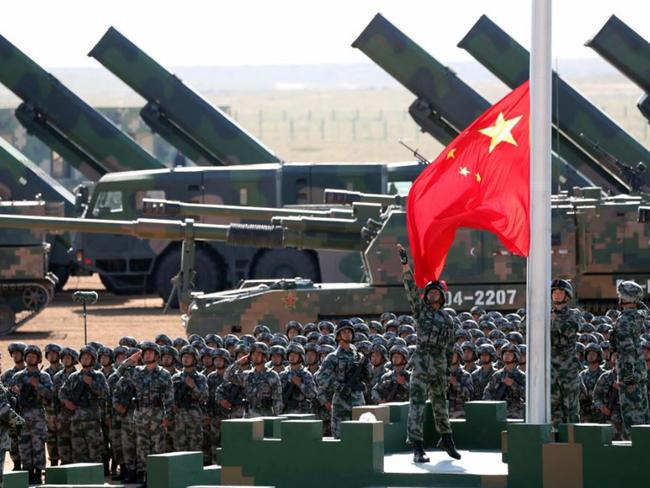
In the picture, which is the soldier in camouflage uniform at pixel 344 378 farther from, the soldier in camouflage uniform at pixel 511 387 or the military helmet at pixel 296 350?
the soldier in camouflage uniform at pixel 511 387

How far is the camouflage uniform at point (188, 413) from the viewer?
50.8ft

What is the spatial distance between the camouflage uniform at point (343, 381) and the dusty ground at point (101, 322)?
383 inches

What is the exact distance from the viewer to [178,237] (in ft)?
79.4

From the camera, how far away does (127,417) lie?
51.5ft

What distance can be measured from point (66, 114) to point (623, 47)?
33.5ft

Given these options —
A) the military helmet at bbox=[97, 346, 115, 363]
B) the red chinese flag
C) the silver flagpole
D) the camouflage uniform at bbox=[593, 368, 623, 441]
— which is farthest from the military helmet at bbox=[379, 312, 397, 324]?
the silver flagpole

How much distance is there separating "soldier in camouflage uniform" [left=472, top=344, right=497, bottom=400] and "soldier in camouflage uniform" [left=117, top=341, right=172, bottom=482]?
2.46 meters

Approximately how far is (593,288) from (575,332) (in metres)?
9.59

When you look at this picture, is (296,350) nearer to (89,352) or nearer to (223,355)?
(223,355)

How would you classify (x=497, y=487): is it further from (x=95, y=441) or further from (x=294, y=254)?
(x=294, y=254)

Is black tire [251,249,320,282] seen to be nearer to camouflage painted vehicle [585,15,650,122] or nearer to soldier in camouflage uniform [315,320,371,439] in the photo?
camouflage painted vehicle [585,15,650,122]

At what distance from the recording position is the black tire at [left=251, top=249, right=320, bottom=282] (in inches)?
1137

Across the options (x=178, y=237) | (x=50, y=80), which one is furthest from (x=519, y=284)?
(x=50, y=80)

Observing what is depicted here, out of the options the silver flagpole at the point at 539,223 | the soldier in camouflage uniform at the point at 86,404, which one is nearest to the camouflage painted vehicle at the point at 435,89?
the soldier in camouflage uniform at the point at 86,404
